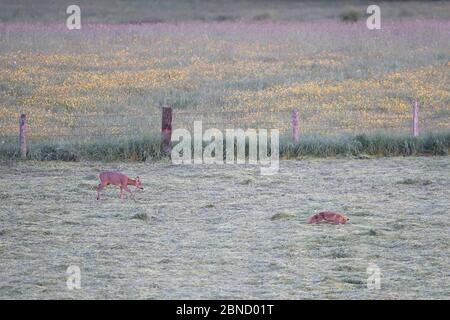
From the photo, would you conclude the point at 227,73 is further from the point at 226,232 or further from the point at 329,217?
the point at 226,232

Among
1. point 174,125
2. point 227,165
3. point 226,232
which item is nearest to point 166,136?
point 227,165

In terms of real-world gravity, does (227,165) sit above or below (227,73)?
below

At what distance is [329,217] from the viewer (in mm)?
15070

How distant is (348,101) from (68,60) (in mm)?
9915

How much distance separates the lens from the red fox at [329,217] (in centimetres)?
1506

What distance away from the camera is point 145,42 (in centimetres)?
3875

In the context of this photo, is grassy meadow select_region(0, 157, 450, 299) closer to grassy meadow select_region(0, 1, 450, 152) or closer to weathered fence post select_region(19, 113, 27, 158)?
weathered fence post select_region(19, 113, 27, 158)

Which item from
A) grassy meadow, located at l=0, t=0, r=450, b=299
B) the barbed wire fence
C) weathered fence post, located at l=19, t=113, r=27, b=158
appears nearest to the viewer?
grassy meadow, located at l=0, t=0, r=450, b=299

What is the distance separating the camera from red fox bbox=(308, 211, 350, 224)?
1506 centimetres

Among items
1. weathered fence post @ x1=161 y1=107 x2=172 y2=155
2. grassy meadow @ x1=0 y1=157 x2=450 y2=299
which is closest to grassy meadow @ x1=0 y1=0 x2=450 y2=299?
grassy meadow @ x1=0 y1=157 x2=450 y2=299

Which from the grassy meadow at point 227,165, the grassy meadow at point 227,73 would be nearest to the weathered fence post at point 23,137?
the grassy meadow at point 227,165

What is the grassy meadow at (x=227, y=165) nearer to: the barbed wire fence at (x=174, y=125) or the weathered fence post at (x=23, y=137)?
the barbed wire fence at (x=174, y=125)
